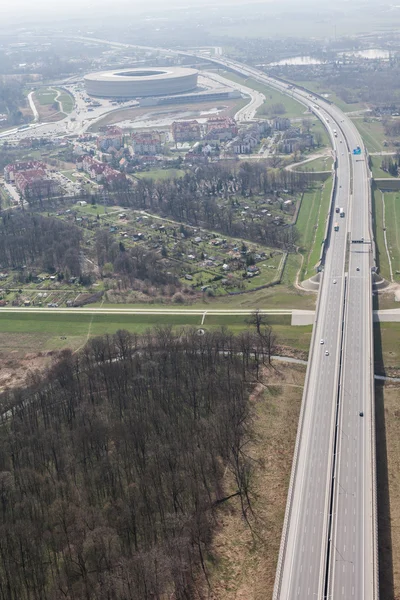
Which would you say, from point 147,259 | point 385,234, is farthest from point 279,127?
point 147,259

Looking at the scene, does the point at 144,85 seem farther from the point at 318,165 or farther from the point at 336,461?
the point at 336,461

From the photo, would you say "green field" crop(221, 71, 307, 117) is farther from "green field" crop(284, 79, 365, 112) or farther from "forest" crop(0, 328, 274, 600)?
"forest" crop(0, 328, 274, 600)

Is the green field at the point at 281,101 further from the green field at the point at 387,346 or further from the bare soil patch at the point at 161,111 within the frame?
the green field at the point at 387,346

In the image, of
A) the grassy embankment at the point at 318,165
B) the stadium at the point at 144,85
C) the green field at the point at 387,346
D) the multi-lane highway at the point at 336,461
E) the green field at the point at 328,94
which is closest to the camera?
the multi-lane highway at the point at 336,461

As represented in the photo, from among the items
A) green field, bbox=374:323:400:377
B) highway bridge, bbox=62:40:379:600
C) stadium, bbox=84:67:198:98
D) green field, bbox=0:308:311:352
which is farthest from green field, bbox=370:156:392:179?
stadium, bbox=84:67:198:98

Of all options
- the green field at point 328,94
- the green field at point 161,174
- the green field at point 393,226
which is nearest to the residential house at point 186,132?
the green field at point 161,174

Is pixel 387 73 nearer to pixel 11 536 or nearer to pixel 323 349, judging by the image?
pixel 323 349

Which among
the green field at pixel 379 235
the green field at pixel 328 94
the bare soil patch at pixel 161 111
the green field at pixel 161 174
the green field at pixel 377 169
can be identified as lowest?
the green field at pixel 379 235
